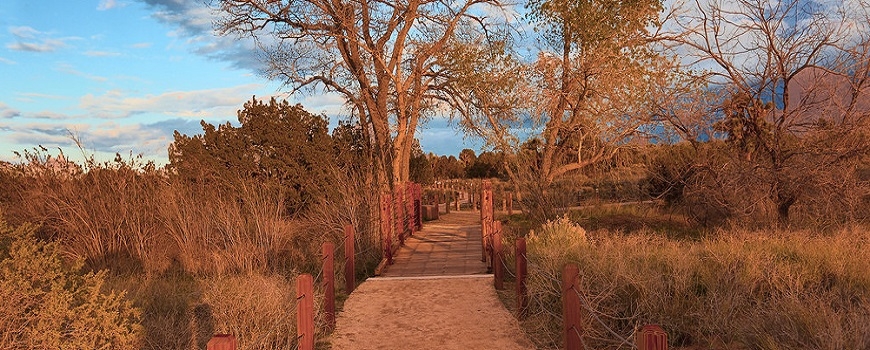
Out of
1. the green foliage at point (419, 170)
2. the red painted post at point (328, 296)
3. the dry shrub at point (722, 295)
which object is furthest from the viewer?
the green foliage at point (419, 170)

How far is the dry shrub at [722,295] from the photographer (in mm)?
4992

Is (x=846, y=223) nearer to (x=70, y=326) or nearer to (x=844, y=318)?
(x=844, y=318)

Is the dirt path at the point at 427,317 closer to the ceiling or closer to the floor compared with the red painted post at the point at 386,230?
closer to the floor

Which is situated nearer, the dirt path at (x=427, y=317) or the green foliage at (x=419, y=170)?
the dirt path at (x=427, y=317)

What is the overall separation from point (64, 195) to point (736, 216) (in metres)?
11.9

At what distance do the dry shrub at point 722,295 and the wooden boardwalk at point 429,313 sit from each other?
0.50 m

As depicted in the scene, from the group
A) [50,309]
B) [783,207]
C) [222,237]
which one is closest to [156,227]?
[222,237]

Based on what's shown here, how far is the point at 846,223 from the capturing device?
10461 millimetres

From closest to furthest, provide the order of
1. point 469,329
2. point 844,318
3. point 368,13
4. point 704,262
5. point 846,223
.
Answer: point 844,318 → point 469,329 → point 704,262 → point 846,223 → point 368,13

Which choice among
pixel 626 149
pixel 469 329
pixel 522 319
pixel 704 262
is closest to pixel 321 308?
pixel 469 329

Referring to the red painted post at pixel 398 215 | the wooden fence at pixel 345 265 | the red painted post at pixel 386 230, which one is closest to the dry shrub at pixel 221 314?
the wooden fence at pixel 345 265

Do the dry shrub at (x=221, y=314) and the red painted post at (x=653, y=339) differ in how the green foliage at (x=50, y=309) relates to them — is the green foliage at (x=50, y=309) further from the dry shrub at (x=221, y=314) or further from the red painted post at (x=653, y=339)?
the red painted post at (x=653, y=339)

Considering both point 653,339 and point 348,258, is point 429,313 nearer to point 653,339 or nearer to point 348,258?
point 348,258

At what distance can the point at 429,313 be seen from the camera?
725cm
